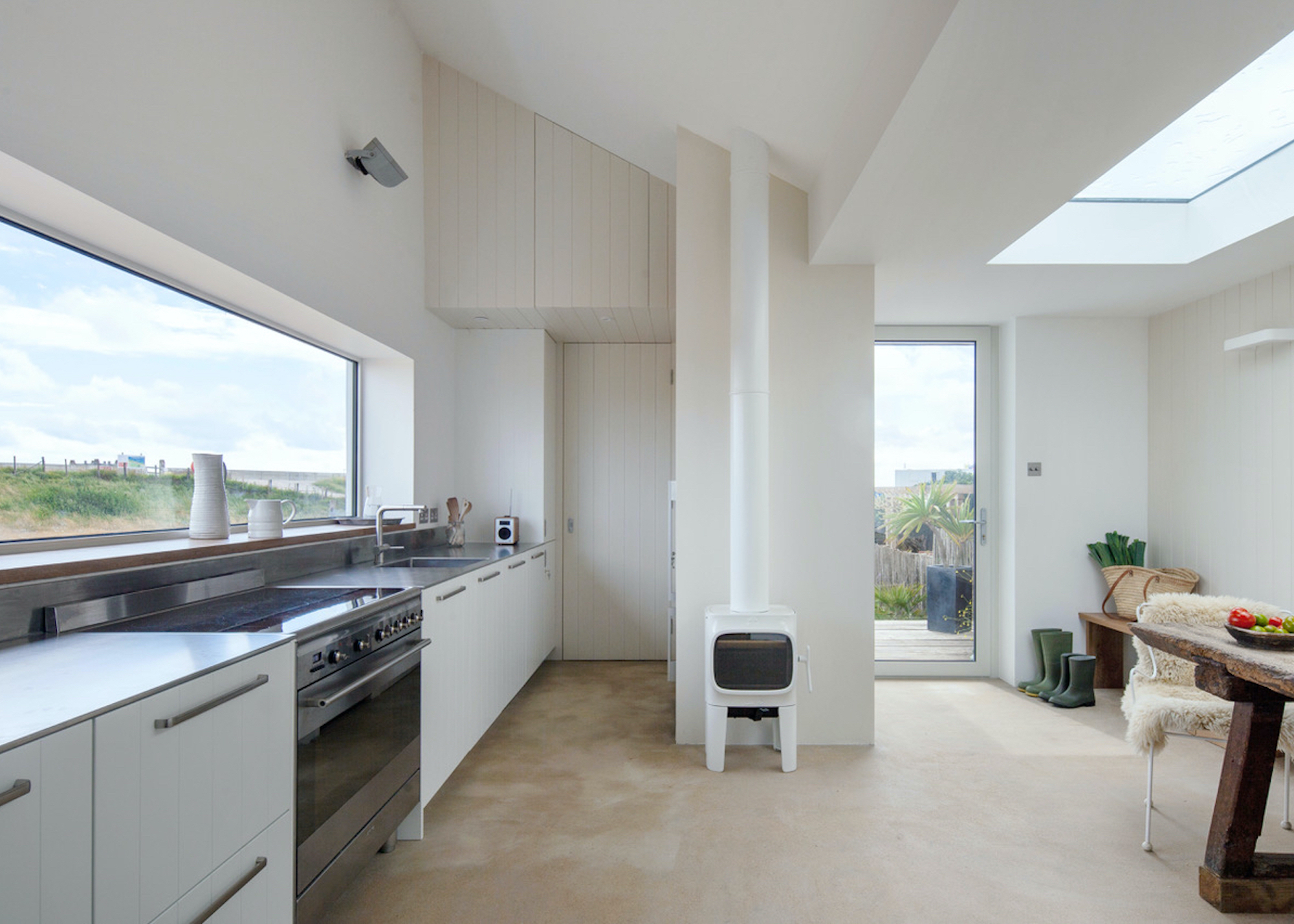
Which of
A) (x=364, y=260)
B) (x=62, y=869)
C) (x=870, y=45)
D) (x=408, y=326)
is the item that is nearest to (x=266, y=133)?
(x=364, y=260)

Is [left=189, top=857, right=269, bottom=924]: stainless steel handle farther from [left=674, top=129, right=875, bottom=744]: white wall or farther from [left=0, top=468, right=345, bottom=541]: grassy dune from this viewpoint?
[left=674, top=129, right=875, bottom=744]: white wall

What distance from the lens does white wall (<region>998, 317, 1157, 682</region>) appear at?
4309 mm

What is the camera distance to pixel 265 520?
8.38ft

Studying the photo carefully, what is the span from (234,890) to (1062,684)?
4148 mm

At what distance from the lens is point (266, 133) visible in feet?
8.05

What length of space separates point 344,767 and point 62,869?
0.88m

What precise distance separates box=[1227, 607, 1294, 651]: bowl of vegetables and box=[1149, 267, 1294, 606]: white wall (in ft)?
4.80

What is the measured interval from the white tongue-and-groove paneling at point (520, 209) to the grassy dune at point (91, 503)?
189 centimetres

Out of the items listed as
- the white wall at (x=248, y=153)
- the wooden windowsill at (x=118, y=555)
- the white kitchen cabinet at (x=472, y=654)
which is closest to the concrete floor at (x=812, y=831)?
the white kitchen cabinet at (x=472, y=654)

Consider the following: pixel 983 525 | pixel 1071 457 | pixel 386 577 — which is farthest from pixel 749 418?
pixel 1071 457

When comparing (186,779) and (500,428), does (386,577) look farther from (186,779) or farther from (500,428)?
(500,428)

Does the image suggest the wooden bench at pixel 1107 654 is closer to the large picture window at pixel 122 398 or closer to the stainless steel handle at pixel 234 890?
the stainless steel handle at pixel 234 890

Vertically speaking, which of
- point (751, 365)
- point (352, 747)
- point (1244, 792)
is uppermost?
point (751, 365)

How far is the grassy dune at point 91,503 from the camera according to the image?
182 cm
